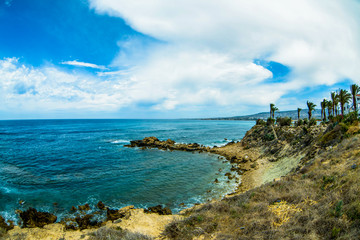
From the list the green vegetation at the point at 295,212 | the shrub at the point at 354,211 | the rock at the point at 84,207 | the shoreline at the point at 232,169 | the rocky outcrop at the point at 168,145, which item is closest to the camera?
the shrub at the point at 354,211

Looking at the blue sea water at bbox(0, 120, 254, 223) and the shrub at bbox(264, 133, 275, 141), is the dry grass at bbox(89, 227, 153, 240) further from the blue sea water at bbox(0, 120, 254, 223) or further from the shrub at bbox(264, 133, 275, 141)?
the shrub at bbox(264, 133, 275, 141)

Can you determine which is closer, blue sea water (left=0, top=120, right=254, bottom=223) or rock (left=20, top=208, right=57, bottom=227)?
rock (left=20, top=208, right=57, bottom=227)

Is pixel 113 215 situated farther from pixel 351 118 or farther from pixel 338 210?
pixel 351 118

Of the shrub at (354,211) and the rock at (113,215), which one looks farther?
the rock at (113,215)

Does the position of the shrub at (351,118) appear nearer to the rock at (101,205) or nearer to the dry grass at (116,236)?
the dry grass at (116,236)

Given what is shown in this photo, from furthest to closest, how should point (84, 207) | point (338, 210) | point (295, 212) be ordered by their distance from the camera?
1. point (84, 207)
2. point (295, 212)
3. point (338, 210)

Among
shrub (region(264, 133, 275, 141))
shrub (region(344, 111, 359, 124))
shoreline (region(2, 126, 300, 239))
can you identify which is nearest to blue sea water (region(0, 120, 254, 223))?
shoreline (region(2, 126, 300, 239))

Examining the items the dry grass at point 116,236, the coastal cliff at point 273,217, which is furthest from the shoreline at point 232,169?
the dry grass at point 116,236

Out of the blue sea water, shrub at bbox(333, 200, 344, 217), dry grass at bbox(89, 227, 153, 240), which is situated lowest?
the blue sea water

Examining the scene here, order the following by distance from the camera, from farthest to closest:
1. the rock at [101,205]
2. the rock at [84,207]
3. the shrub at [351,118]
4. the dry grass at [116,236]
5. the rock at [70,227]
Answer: the shrub at [351,118], the rock at [101,205], the rock at [84,207], the rock at [70,227], the dry grass at [116,236]

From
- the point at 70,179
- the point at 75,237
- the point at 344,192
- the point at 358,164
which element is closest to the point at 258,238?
the point at 344,192

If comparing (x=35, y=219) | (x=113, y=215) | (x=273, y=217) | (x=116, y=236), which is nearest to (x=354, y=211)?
(x=273, y=217)

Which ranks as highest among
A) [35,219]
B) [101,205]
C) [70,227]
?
[35,219]

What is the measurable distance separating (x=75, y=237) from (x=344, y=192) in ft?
47.4
